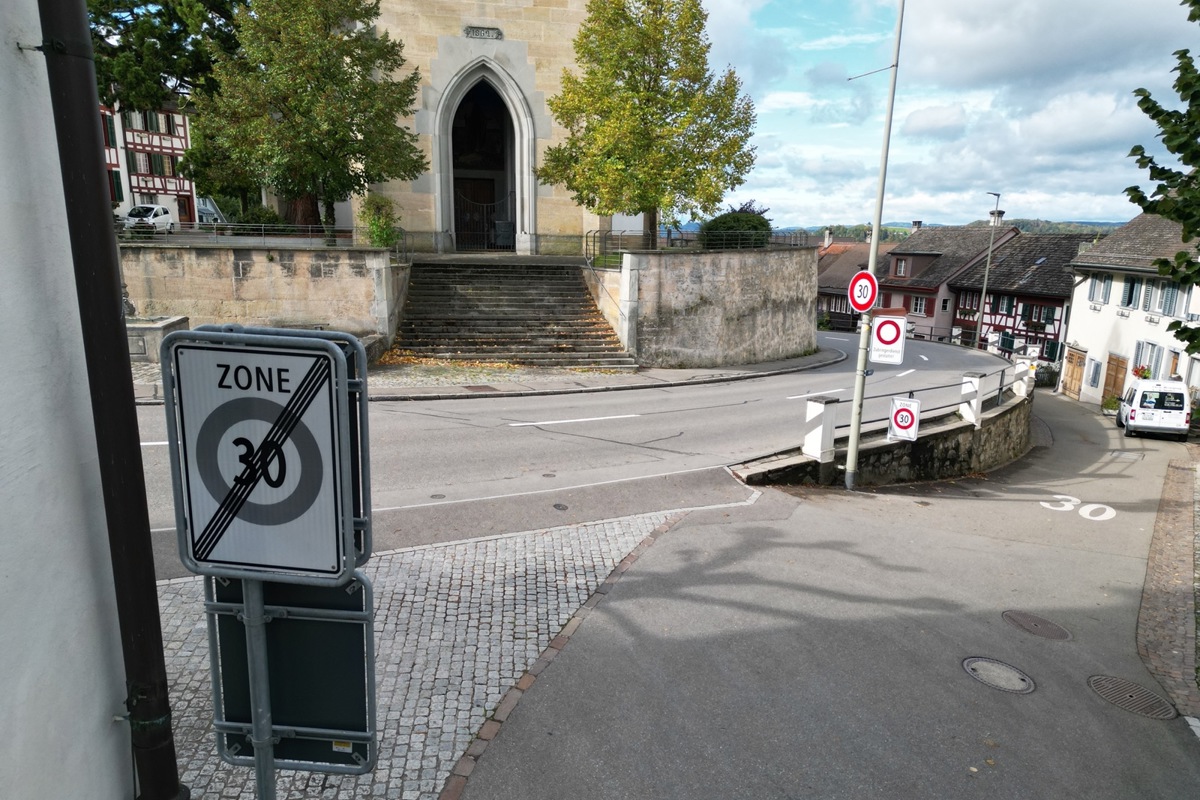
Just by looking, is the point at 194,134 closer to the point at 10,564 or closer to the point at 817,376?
the point at 817,376

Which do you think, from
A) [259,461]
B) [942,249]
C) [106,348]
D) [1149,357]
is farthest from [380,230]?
[942,249]

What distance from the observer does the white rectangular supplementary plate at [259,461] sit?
8.57 feet

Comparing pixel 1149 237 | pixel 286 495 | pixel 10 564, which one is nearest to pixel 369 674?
pixel 286 495

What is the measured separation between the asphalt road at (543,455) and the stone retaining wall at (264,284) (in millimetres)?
6332

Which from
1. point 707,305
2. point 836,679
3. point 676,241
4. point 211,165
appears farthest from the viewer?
point 676,241

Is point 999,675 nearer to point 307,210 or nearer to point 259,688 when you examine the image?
point 259,688

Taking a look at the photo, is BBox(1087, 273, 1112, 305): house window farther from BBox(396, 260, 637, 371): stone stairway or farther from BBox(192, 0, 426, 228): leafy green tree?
BBox(192, 0, 426, 228): leafy green tree

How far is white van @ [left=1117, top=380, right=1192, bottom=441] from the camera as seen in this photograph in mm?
25562

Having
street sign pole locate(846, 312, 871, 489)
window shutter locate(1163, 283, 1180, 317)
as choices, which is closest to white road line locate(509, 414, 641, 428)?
street sign pole locate(846, 312, 871, 489)

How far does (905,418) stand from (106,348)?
12.6m

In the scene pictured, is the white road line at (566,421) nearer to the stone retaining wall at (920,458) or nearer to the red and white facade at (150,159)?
the stone retaining wall at (920,458)

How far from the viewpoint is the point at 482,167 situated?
37.1 m

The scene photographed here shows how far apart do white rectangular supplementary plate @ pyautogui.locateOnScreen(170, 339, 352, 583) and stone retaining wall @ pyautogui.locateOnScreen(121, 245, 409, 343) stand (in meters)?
19.7

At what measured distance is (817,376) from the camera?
2662cm
